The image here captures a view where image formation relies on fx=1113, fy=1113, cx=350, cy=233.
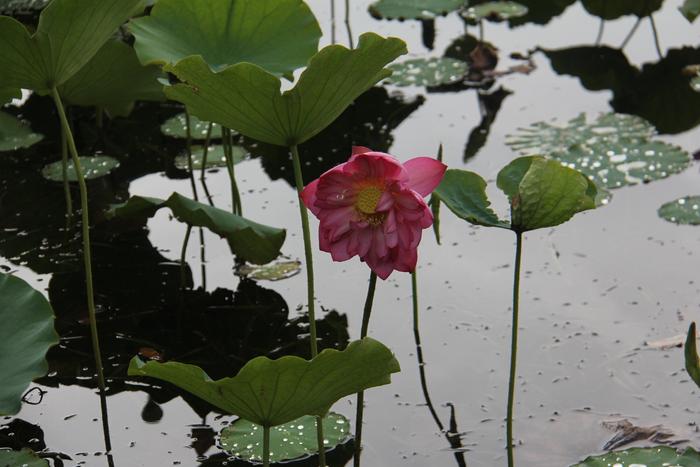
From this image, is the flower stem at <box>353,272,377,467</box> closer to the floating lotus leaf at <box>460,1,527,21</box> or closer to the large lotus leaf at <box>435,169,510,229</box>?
the large lotus leaf at <box>435,169,510,229</box>

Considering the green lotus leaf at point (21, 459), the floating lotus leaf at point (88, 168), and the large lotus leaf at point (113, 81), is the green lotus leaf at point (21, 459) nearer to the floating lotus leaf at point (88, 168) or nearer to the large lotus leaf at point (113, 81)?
the large lotus leaf at point (113, 81)

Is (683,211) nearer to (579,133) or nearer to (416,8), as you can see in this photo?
(579,133)

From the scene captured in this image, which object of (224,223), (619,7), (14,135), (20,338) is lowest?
(20,338)

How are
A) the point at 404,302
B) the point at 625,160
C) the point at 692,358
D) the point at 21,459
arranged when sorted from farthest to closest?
the point at 625,160 < the point at 404,302 < the point at 21,459 < the point at 692,358

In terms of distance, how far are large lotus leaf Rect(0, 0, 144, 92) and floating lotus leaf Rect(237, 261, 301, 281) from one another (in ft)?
2.06

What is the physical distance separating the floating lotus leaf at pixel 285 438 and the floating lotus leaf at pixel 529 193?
0.42m

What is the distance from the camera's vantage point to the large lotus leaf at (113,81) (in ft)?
7.54

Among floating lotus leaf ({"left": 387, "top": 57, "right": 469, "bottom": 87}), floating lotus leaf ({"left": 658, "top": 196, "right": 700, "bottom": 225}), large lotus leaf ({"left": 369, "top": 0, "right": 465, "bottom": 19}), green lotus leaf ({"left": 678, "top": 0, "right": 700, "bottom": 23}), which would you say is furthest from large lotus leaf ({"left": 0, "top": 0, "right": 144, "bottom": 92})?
large lotus leaf ({"left": 369, "top": 0, "right": 465, "bottom": 19})

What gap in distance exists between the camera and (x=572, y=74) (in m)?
3.24

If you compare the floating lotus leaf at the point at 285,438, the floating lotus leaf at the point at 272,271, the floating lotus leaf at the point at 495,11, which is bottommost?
the floating lotus leaf at the point at 285,438

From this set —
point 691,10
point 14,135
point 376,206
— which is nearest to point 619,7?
point 691,10

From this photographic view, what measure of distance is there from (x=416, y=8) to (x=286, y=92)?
229 centimetres

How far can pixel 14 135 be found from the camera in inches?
110

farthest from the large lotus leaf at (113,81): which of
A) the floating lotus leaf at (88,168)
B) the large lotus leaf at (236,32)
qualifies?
the large lotus leaf at (236,32)
